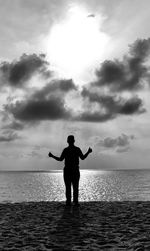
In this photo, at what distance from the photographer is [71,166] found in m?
16.3

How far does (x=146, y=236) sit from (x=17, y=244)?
3.27 m

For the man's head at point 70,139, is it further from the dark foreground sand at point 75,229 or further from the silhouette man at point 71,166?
the dark foreground sand at point 75,229

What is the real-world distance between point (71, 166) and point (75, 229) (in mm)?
6163

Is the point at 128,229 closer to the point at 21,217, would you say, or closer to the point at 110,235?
the point at 110,235

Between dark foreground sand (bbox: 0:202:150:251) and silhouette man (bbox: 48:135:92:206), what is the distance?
125 centimetres

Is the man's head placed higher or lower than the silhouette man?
higher

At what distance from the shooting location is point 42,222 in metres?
11.8

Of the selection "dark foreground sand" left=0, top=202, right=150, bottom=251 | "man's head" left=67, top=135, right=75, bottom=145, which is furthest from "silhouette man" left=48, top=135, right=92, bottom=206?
"dark foreground sand" left=0, top=202, right=150, bottom=251

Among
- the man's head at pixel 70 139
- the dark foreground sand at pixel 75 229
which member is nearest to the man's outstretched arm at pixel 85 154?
the man's head at pixel 70 139

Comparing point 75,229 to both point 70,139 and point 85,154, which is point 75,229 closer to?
point 85,154

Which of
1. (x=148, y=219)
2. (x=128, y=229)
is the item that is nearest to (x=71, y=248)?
(x=128, y=229)

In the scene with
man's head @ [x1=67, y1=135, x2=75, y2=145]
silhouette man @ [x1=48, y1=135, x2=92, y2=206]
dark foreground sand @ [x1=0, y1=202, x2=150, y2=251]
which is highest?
man's head @ [x1=67, y1=135, x2=75, y2=145]

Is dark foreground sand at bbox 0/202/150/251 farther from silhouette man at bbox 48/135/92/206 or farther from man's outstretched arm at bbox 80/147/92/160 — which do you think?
man's outstretched arm at bbox 80/147/92/160

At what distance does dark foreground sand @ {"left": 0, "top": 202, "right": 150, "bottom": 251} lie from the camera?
8203mm
